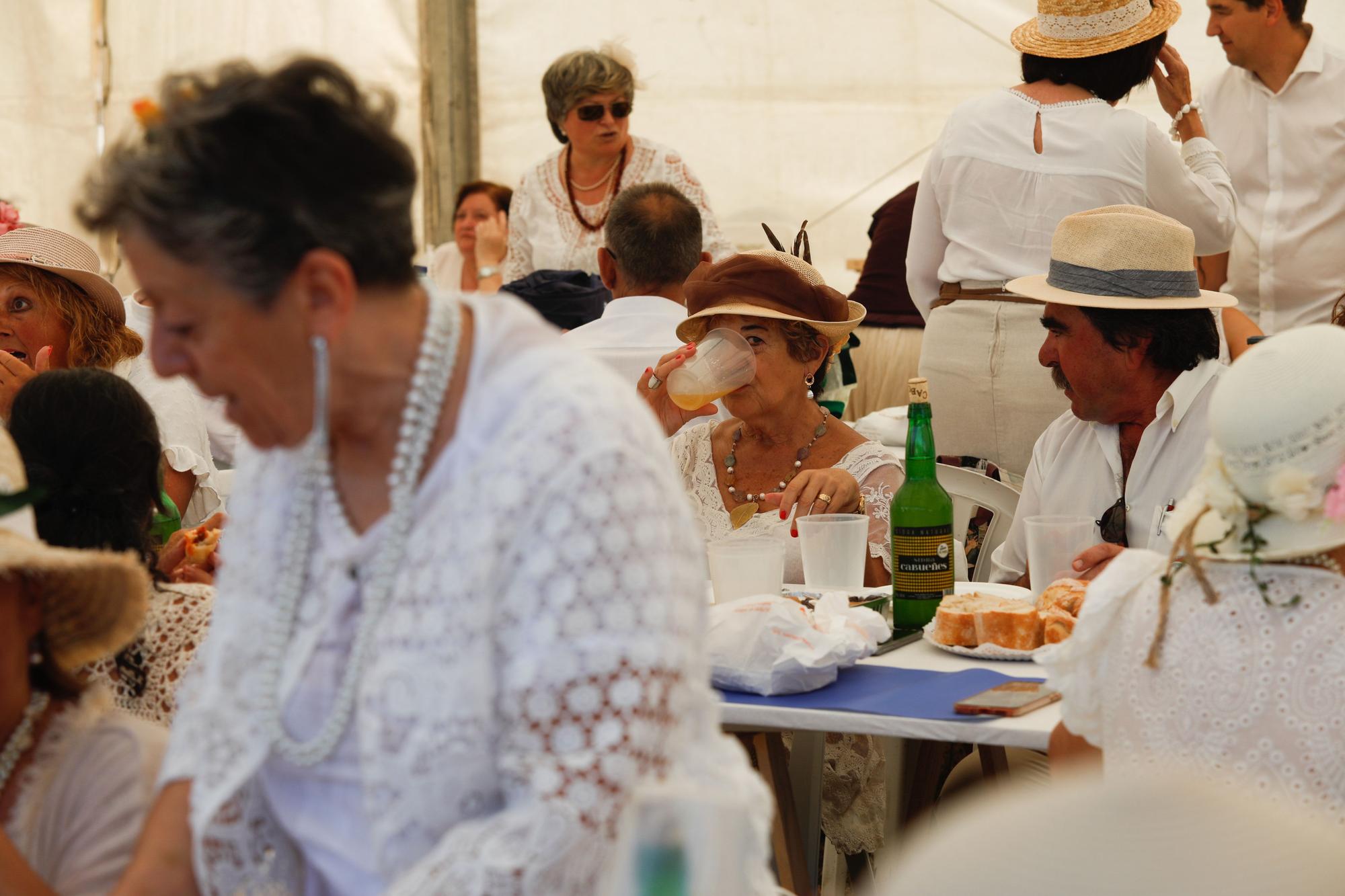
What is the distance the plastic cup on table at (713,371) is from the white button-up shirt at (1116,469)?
741mm

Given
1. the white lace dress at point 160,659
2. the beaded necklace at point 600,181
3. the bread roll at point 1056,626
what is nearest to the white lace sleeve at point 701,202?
the beaded necklace at point 600,181

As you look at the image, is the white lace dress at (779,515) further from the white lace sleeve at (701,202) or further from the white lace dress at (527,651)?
the white lace dress at (527,651)

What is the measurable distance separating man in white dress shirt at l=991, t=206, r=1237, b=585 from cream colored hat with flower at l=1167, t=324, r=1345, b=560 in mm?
1382

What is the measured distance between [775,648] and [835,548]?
648 mm

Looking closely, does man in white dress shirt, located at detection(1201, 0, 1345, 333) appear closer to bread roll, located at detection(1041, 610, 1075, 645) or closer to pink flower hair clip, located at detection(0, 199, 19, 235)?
bread roll, located at detection(1041, 610, 1075, 645)

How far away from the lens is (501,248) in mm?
7000

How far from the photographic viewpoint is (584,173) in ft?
18.9

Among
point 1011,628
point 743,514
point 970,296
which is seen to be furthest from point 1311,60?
point 1011,628

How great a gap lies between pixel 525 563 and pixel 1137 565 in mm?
1024

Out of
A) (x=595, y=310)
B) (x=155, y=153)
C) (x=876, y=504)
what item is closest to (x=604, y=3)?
(x=595, y=310)

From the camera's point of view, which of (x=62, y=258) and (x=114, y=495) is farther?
(x=62, y=258)

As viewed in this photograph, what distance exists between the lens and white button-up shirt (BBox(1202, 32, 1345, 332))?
488 cm

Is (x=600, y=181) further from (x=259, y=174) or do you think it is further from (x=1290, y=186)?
(x=259, y=174)

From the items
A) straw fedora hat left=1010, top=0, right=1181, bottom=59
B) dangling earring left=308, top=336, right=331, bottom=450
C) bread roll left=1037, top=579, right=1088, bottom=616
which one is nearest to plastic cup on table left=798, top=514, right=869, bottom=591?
bread roll left=1037, top=579, right=1088, bottom=616
